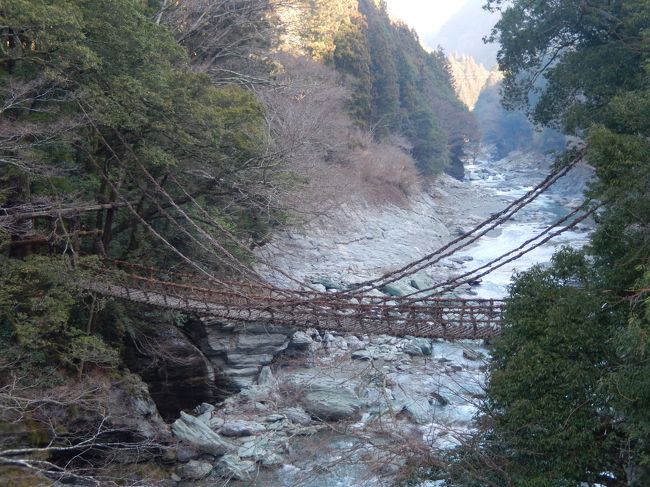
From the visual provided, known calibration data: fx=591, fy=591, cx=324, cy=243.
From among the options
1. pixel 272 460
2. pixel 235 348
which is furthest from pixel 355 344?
pixel 272 460

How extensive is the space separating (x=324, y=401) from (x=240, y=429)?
45.8 inches

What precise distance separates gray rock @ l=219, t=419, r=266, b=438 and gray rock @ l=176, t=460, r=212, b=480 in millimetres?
642

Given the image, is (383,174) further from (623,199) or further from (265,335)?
(623,199)

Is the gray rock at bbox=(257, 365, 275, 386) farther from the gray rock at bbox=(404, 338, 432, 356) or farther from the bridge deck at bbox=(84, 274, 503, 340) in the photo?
the gray rock at bbox=(404, 338, 432, 356)

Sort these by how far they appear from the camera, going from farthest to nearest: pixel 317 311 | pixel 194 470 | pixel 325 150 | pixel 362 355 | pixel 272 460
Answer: pixel 325 150, pixel 362 355, pixel 272 460, pixel 194 470, pixel 317 311

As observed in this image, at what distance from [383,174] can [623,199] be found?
16412 millimetres

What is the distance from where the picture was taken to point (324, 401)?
7754 mm

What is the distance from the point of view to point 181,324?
809 centimetres

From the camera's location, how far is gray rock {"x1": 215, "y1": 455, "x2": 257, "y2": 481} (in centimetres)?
643

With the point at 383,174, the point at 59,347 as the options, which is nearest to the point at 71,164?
the point at 59,347

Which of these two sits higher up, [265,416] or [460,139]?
[460,139]

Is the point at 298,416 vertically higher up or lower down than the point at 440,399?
lower down

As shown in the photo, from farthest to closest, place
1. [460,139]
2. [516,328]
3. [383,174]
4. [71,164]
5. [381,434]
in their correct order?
[460,139], [383,174], [71,164], [381,434], [516,328]

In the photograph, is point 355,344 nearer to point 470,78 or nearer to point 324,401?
point 324,401
